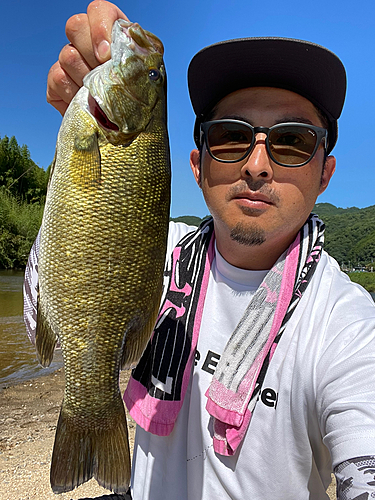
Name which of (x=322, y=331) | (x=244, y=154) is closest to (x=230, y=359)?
(x=322, y=331)

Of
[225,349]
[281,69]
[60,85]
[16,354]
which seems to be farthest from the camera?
[16,354]

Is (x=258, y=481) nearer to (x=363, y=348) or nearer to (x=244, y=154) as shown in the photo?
(x=363, y=348)

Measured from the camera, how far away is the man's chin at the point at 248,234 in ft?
6.68

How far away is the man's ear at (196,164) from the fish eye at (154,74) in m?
0.77

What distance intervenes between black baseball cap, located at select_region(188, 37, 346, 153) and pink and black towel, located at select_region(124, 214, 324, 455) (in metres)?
0.74

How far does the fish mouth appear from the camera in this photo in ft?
5.37

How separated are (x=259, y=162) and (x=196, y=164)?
0.67m

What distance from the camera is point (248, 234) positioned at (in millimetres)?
2045

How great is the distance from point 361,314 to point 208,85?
1635 millimetres

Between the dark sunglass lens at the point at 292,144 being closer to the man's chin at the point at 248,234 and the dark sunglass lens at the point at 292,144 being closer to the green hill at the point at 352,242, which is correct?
the man's chin at the point at 248,234

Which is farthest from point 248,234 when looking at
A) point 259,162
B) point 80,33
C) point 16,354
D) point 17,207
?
point 17,207

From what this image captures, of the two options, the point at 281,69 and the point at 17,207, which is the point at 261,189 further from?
the point at 17,207

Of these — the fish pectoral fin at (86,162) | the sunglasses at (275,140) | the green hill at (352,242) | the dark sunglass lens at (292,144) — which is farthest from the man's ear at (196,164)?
the green hill at (352,242)

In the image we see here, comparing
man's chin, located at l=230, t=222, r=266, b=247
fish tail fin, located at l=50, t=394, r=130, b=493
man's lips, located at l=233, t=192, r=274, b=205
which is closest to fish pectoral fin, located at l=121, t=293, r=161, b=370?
fish tail fin, located at l=50, t=394, r=130, b=493
